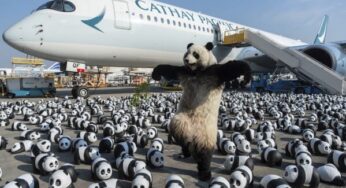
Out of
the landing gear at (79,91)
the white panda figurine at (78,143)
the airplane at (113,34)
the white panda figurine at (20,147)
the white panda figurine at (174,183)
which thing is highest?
the airplane at (113,34)

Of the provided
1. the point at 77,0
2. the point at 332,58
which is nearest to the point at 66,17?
the point at 77,0

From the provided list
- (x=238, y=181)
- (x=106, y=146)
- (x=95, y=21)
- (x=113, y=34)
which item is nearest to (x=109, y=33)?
(x=113, y=34)

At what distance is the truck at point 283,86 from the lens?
84.1 feet

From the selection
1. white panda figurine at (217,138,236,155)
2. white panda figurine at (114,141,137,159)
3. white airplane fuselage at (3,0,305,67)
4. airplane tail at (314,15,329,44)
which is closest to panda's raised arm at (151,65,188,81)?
white panda figurine at (114,141,137,159)

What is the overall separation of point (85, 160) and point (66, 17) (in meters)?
13.7

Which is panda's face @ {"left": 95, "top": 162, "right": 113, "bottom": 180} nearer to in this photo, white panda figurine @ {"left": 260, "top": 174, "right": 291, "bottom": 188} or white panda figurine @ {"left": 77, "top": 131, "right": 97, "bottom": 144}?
white panda figurine @ {"left": 260, "top": 174, "right": 291, "bottom": 188}

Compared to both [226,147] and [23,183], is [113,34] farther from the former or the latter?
[23,183]

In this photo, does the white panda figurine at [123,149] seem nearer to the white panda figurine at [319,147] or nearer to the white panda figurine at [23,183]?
the white panda figurine at [23,183]

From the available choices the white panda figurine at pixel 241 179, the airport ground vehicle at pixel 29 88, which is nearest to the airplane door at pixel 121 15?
the airport ground vehicle at pixel 29 88

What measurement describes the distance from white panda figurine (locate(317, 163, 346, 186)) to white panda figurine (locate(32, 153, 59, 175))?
4.31m

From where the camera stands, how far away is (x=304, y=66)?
768 inches

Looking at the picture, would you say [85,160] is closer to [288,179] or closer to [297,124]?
[288,179]

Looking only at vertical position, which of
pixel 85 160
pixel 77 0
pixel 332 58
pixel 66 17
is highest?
pixel 77 0

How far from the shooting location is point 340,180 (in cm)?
500
